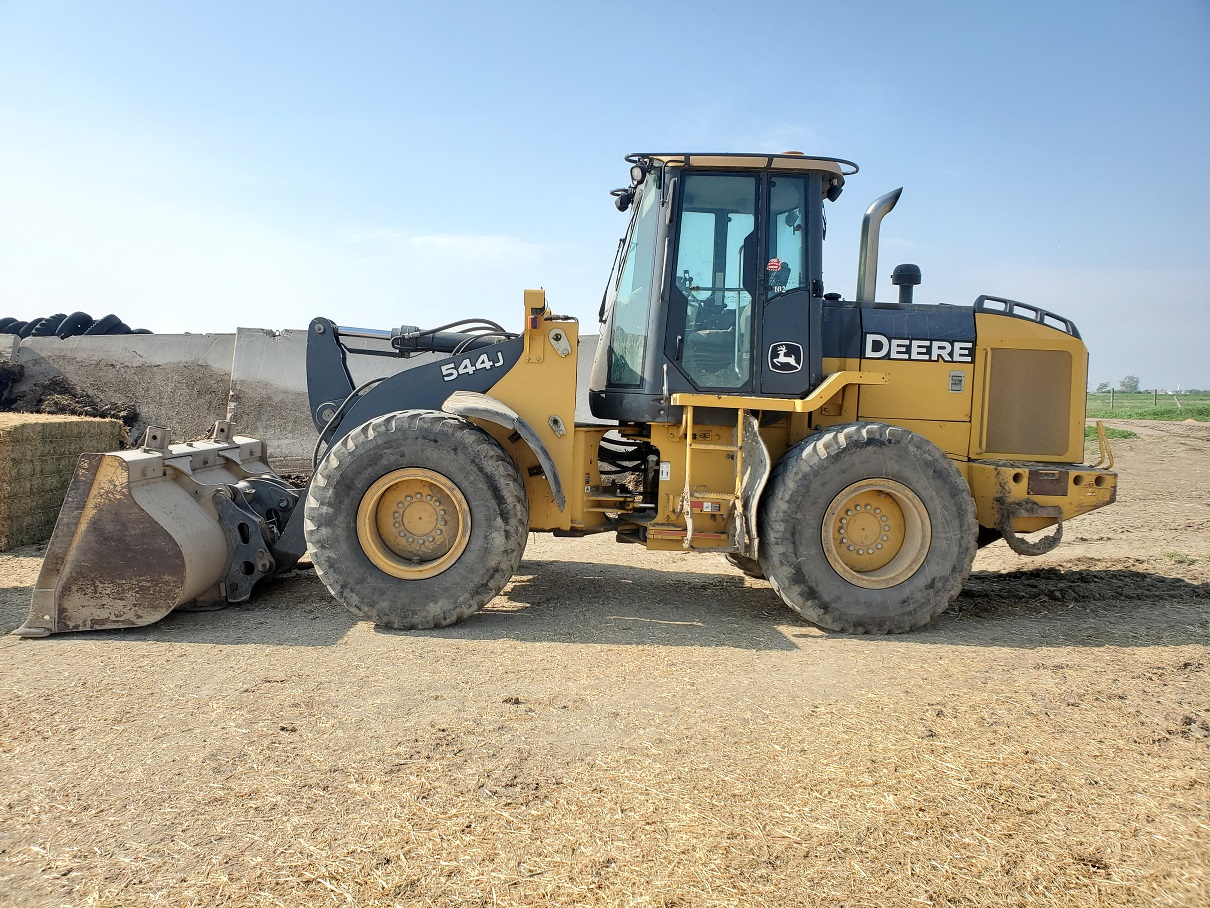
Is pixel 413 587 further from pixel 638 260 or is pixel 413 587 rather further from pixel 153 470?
pixel 638 260

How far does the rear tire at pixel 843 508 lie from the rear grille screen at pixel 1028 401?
86 cm

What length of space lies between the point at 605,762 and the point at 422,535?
2.55m

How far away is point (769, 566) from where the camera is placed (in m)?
5.25

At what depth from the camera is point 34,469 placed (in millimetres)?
7766

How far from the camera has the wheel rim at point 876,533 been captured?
5.25 metres

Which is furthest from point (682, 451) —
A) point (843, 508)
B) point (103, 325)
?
point (103, 325)

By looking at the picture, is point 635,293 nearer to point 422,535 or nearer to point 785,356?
point 785,356

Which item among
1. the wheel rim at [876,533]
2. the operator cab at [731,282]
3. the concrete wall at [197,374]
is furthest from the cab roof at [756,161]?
the concrete wall at [197,374]

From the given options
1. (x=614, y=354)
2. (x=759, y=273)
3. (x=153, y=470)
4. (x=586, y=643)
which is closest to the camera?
(x=586, y=643)

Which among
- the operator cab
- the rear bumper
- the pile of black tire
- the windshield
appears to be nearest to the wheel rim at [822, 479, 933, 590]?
the rear bumper

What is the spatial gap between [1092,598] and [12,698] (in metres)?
6.80

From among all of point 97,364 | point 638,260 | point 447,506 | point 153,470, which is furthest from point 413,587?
point 97,364

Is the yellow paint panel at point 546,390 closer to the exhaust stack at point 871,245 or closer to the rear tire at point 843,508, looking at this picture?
the rear tire at point 843,508

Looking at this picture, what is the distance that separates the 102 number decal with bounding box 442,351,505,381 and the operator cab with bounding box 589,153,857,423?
97cm
